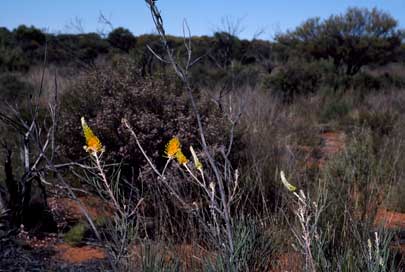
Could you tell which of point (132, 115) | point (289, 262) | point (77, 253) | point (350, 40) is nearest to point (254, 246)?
point (289, 262)

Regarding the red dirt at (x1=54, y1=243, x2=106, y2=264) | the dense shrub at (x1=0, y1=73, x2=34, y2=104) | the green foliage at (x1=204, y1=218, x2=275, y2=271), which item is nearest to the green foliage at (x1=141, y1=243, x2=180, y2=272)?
the green foliage at (x1=204, y1=218, x2=275, y2=271)

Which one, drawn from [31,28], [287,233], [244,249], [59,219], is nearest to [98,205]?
[59,219]

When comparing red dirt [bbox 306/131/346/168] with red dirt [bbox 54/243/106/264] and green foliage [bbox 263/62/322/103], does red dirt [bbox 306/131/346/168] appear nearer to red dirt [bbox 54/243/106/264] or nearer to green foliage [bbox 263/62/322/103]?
green foliage [bbox 263/62/322/103]

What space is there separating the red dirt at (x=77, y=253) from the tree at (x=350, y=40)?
1789 centimetres

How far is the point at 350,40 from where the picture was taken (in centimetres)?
2269

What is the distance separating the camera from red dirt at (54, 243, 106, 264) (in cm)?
439

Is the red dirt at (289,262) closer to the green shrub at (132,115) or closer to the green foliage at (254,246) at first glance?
the green foliage at (254,246)

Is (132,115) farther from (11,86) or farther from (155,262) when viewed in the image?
(11,86)

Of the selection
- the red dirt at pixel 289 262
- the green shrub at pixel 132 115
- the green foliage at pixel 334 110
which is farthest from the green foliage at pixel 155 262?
the green foliage at pixel 334 110

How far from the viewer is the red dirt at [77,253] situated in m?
4.39

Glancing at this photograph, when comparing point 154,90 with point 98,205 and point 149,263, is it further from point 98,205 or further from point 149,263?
point 149,263

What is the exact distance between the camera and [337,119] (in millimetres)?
12570

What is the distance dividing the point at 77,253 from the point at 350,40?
1987 centimetres

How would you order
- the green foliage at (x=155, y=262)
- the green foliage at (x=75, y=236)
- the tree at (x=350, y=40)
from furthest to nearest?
the tree at (x=350, y=40) → the green foliage at (x=75, y=236) → the green foliage at (x=155, y=262)
